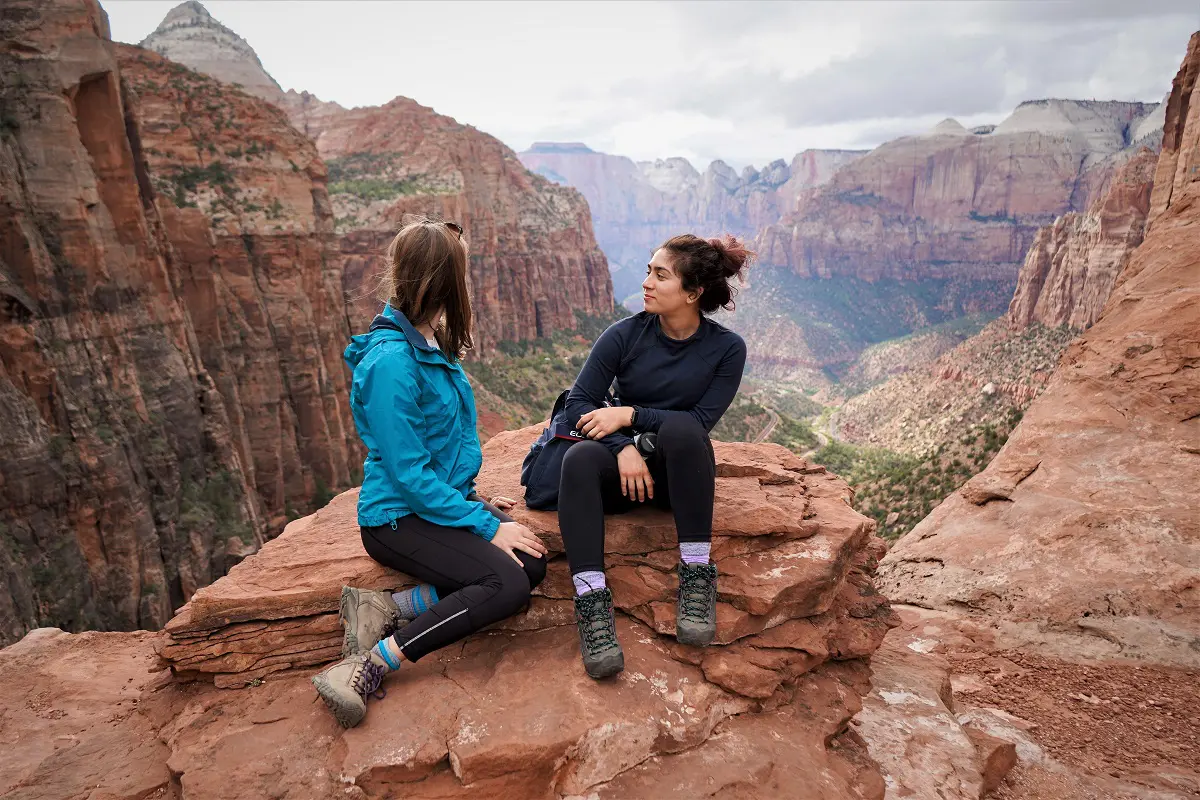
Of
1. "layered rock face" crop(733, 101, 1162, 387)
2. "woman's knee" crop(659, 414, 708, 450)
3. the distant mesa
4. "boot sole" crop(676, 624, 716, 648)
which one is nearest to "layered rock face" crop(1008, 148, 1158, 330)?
"woman's knee" crop(659, 414, 708, 450)

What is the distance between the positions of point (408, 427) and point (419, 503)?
1.55 ft

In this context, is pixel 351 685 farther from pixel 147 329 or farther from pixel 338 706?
pixel 147 329

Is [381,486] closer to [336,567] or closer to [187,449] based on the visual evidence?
[336,567]

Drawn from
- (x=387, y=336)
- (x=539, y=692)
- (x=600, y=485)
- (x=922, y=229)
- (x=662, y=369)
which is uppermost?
(x=922, y=229)

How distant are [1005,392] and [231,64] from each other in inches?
3985

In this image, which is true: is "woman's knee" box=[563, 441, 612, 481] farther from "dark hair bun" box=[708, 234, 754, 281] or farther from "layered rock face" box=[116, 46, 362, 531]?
"layered rock face" box=[116, 46, 362, 531]

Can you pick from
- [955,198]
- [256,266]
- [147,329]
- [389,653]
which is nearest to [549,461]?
[389,653]

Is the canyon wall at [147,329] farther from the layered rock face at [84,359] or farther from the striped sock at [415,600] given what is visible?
the striped sock at [415,600]

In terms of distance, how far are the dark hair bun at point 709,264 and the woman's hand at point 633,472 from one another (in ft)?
4.02

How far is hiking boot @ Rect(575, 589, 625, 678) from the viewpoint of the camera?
3791mm

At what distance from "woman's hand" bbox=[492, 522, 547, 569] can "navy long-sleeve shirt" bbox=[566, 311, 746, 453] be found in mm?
875

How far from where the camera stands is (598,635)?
3.89 metres

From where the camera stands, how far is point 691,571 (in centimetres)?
414

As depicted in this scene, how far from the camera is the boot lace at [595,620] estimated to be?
12.7ft
